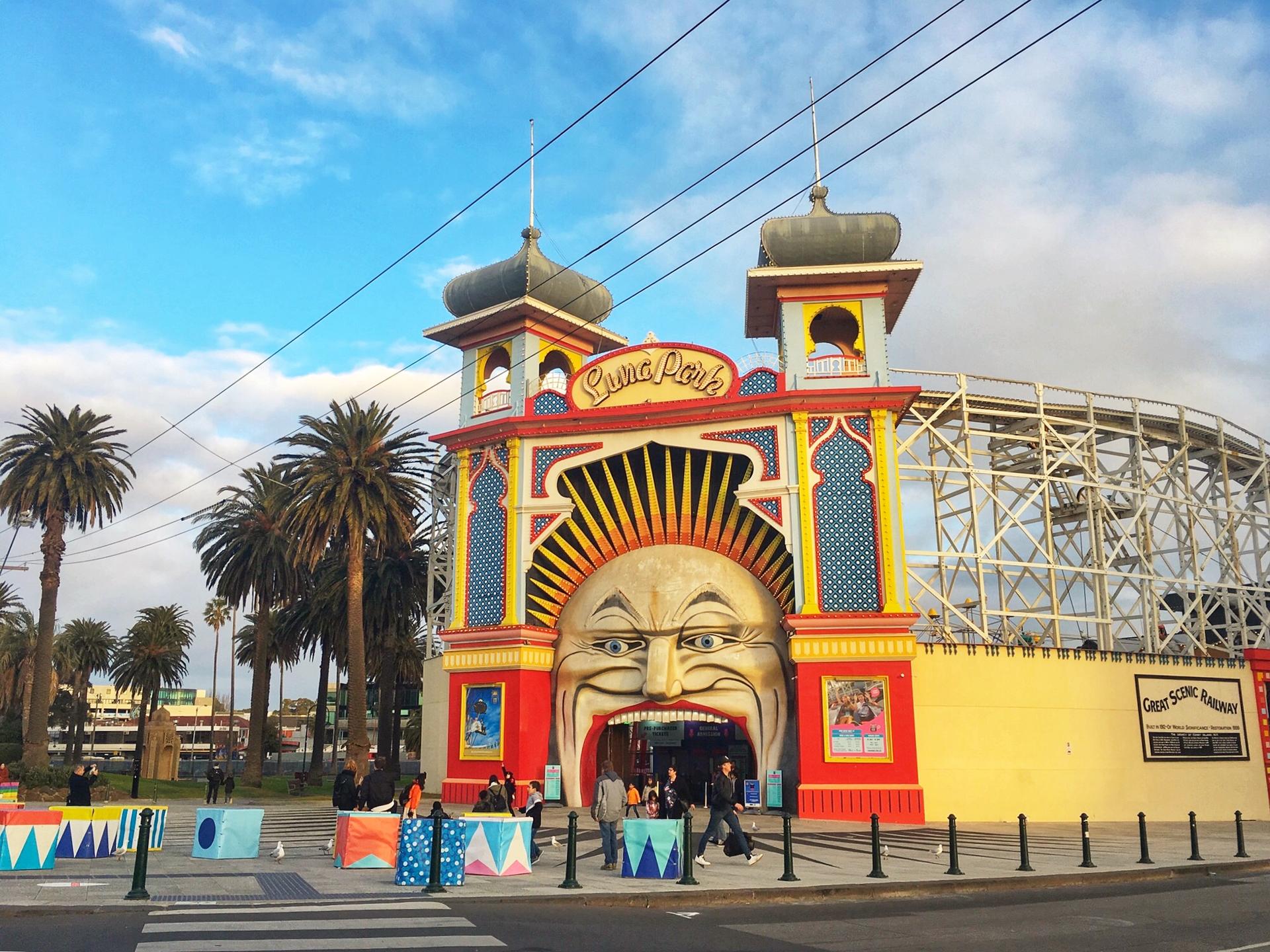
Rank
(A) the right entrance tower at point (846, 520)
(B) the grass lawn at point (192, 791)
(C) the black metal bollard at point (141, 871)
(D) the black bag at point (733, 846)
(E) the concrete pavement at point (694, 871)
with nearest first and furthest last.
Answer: (C) the black metal bollard at point (141, 871)
(E) the concrete pavement at point (694, 871)
(D) the black bag at point (733, 846)
(A) the right entrance tower at point (846, 520)
(B) the grass lawn at point (192, 791)

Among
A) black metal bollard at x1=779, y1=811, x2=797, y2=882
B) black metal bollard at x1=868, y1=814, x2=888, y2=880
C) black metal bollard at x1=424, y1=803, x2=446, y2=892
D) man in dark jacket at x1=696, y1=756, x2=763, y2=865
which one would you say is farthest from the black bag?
black metal bollard at x1=424, y1=803, x2=446, y2=892

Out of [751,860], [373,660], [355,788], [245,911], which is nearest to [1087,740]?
[751,860]

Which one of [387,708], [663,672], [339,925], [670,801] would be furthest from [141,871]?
[387,708]

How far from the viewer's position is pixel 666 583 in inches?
1253

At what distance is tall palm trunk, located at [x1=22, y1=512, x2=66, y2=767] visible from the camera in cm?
4081

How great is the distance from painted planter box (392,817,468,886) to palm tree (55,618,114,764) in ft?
222

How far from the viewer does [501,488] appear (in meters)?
34.3

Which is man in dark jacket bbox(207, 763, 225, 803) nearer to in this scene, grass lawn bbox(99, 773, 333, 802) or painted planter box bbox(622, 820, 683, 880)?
grass lawn bbox(99, 773, 333, 802)

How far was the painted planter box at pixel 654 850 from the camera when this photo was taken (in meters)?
16.0

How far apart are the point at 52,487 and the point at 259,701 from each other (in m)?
13.1

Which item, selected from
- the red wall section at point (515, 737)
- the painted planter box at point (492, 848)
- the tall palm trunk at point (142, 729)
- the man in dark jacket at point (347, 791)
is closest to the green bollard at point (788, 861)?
the painted planter box at point (492, 848)

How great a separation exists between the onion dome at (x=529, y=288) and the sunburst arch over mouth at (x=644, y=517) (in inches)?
255

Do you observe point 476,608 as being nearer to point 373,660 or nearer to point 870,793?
point 870,793

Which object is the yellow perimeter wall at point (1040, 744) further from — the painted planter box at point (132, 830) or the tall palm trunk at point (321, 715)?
the tall palm trunk at point (321, 715)
